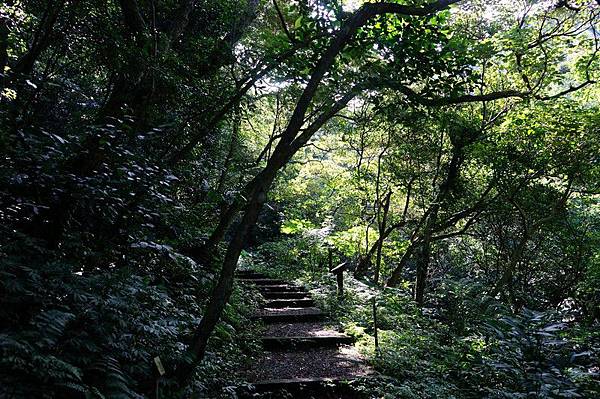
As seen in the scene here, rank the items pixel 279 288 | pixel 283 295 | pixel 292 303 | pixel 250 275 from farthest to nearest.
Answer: pixel 250 275, pixel 279 288, pixel 283 295, pixel 292 303

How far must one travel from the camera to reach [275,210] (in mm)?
7883

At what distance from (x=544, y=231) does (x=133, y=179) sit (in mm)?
12441

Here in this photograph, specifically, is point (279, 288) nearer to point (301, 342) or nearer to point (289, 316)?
point (289, 316)

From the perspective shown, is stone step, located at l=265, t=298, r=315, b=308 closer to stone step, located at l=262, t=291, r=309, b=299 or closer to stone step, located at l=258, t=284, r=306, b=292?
stone step, located at l=262, t=291, r=309, b=299

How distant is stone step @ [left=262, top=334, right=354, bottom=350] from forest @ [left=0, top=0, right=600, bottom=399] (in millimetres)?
24

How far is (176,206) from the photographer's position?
13.2 ft

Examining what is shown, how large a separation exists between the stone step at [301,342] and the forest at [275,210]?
24 mm

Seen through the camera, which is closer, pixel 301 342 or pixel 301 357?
pixel 301 357

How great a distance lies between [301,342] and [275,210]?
2.77 m

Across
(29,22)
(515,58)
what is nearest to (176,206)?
(29,22)

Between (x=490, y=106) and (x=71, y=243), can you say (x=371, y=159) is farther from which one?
(x=71, y=243)

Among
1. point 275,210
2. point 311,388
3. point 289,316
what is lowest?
point 311,388

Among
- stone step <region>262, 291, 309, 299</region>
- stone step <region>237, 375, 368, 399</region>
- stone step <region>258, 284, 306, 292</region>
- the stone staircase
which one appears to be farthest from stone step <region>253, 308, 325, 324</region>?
stone step <region>237, 375, 368, 399</region>

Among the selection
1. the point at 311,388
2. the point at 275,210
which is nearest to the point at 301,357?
the point at 311,388
